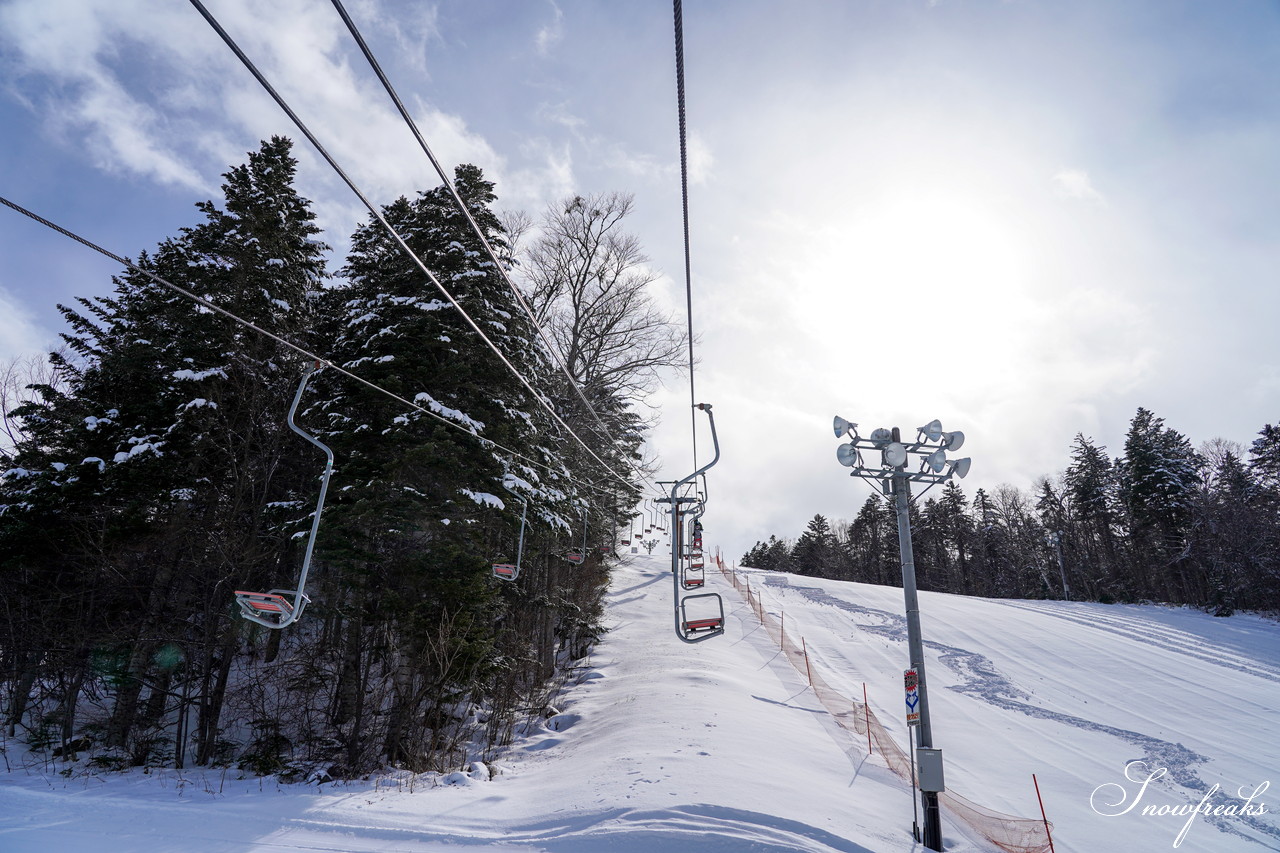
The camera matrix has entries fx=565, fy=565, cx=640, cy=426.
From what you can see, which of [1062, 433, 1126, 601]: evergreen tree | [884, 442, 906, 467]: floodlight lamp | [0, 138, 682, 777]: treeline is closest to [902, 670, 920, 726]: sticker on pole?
[884, 442, 906, 467]: floodlight lamp

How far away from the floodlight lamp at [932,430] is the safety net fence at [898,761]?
6511 millimetres

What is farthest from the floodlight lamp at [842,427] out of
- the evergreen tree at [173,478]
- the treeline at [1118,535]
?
the treeline at [1118,535]

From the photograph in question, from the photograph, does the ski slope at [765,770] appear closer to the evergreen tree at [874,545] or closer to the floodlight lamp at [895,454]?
the floodlight lamp at [895,454]

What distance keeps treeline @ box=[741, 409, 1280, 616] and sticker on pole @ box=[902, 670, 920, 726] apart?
40668 mm

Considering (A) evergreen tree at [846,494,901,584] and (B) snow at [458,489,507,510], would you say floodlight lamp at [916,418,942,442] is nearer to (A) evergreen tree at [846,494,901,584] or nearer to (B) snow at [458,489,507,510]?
(B) snow at [458,489,507,510]

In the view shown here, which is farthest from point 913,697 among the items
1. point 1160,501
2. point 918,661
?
point 1160,501

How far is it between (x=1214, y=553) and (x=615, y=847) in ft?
167

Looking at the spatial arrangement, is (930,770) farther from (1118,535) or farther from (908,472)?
(1118,535)

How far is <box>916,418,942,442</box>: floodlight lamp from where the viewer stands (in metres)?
10.7

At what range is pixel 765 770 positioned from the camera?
11.0 metres

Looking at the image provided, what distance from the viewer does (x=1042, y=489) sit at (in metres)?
61.1

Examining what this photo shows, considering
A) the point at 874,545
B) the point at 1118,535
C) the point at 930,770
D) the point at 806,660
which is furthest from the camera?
the point at 874,545

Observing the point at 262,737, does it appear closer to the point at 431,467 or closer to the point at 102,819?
the point at 102,819

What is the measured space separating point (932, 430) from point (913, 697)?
4.75 metres
